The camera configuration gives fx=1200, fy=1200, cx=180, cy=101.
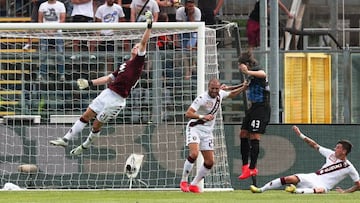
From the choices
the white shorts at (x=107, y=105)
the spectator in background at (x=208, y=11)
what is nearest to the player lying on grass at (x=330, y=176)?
the white shorts at (x=107, y=105)

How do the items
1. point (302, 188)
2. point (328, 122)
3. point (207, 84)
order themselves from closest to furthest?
point (302, 188) < point (207, 84) < point (328, 122)

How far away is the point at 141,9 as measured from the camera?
25672 millimetres

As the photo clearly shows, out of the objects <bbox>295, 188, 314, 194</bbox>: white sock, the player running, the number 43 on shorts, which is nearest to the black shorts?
the number 43 on shorts

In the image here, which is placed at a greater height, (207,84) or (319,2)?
(319,2)

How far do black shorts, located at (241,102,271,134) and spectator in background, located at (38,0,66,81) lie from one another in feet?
14.0

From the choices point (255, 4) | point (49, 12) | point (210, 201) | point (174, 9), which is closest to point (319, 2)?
point (255, 4)

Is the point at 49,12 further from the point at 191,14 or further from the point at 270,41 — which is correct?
the point at 270,41

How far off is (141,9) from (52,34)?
2582 millimetres

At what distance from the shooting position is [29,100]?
2444 centimetres

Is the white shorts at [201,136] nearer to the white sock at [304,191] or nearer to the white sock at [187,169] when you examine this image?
the white sock at [187,169]

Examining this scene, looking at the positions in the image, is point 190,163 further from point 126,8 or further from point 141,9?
point 126,8

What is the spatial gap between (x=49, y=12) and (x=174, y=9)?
297 centimetres

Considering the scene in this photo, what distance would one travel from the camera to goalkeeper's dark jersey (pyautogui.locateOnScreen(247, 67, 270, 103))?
21.8m

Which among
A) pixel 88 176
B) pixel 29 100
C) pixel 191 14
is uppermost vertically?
pixel 191 14
